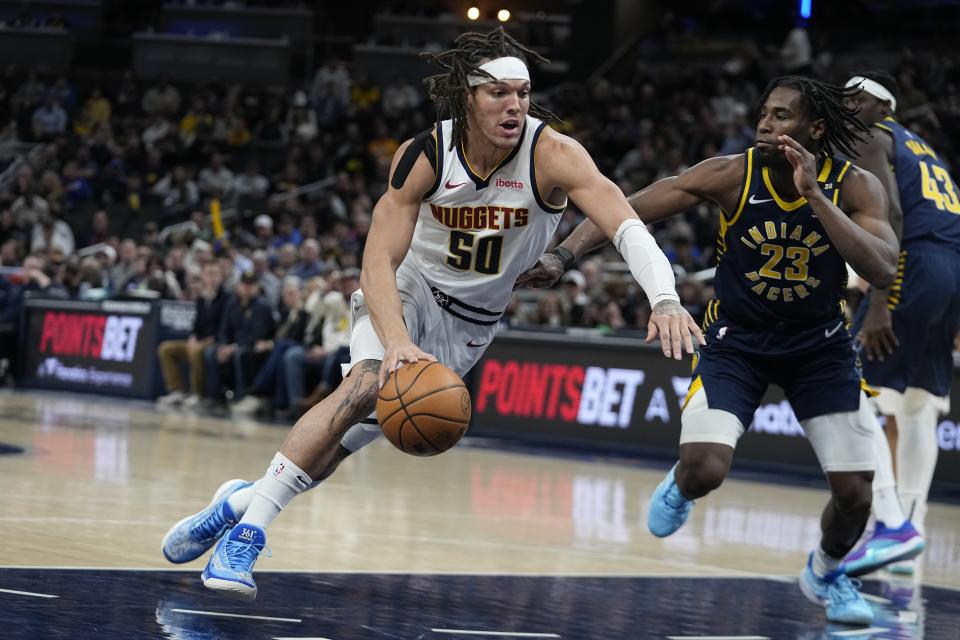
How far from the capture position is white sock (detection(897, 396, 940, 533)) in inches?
274

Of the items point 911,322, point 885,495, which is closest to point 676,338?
point 885,495

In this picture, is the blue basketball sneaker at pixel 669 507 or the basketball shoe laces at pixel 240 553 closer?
the basketball shoe laces at pixel 240 553

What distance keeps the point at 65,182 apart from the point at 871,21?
13709mm

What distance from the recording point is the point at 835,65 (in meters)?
21.1

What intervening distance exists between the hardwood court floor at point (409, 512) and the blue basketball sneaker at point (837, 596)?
96 centimetres

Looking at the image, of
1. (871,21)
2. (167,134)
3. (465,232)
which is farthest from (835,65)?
(465,232)

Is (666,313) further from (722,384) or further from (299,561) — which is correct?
(299,561)

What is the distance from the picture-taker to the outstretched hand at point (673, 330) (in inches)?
164

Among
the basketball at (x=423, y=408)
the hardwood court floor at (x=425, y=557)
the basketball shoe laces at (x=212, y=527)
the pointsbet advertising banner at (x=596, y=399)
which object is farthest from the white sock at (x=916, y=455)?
the pointsbet advertising banner at (x=596, y=399)

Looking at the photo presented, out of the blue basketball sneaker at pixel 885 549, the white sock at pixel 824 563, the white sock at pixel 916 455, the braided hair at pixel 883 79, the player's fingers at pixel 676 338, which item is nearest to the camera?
the player's fingers at pixel 676 338

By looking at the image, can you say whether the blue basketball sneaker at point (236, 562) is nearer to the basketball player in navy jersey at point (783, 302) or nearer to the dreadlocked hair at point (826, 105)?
the basketball player in navy jersey at point (783, 302)

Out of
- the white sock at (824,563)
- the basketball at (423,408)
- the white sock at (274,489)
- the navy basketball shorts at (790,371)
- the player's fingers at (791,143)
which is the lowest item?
the white sock at (824,563)

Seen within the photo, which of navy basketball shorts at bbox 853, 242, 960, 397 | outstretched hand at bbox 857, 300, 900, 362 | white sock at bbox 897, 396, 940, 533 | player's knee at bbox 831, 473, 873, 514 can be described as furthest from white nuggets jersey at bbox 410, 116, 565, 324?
white sock at bbox 897, 396, 940, 533

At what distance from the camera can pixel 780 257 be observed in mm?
5258
